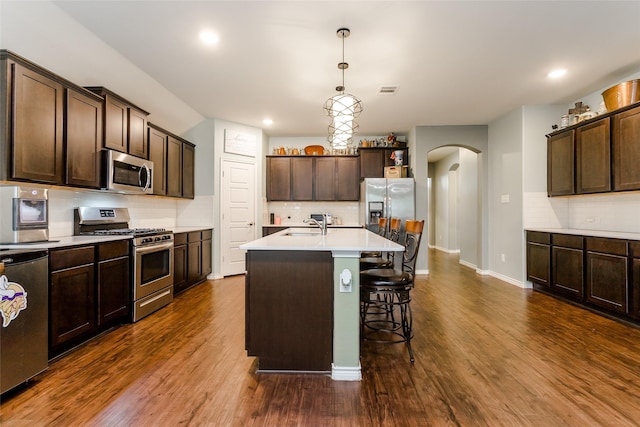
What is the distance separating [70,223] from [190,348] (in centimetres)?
191

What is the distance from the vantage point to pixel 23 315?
6.41 feet

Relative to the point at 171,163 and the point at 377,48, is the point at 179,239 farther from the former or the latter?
the point at 377,48

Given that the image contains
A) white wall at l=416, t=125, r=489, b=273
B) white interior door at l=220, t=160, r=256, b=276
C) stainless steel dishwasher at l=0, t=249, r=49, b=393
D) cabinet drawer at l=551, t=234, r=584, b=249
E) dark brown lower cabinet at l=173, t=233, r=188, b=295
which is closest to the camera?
stainless steel dishwasher at l=0, t=249, r=49, b=393

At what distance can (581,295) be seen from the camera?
144 inches

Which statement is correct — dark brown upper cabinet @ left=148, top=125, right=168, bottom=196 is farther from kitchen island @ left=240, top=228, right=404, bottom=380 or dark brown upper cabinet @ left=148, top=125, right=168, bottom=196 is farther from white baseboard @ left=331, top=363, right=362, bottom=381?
white baseboard @ left=331, top=363, right=362, bottom=381

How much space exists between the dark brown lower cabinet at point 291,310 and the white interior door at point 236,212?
3.29m

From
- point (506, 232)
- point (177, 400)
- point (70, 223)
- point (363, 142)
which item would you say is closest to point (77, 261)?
point (70, 223)

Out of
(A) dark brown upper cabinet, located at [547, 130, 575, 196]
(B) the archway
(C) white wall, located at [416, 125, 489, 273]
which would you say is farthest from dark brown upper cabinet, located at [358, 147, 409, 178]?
(A) dark brown upper cabinet, located at [547, 130, 575, 196]

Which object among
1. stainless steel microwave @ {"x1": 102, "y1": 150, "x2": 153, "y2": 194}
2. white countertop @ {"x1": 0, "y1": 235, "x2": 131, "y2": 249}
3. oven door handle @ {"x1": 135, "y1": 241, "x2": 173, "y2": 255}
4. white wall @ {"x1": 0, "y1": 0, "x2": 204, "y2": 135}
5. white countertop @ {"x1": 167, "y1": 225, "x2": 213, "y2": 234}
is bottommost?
oven door handle @ {"x1": 135, "y1": 241, "x2": 173, "y2": 255}

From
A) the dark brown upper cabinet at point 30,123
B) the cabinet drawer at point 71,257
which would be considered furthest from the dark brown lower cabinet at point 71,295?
the dark brown upper cabinet at point 30,123

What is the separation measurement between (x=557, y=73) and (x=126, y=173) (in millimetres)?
4987

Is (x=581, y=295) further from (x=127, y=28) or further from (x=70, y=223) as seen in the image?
(x=70, y=223)

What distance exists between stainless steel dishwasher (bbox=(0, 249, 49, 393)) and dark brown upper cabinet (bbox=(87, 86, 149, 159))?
1605 mm

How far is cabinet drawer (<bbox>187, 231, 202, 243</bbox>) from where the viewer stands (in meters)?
4.50
